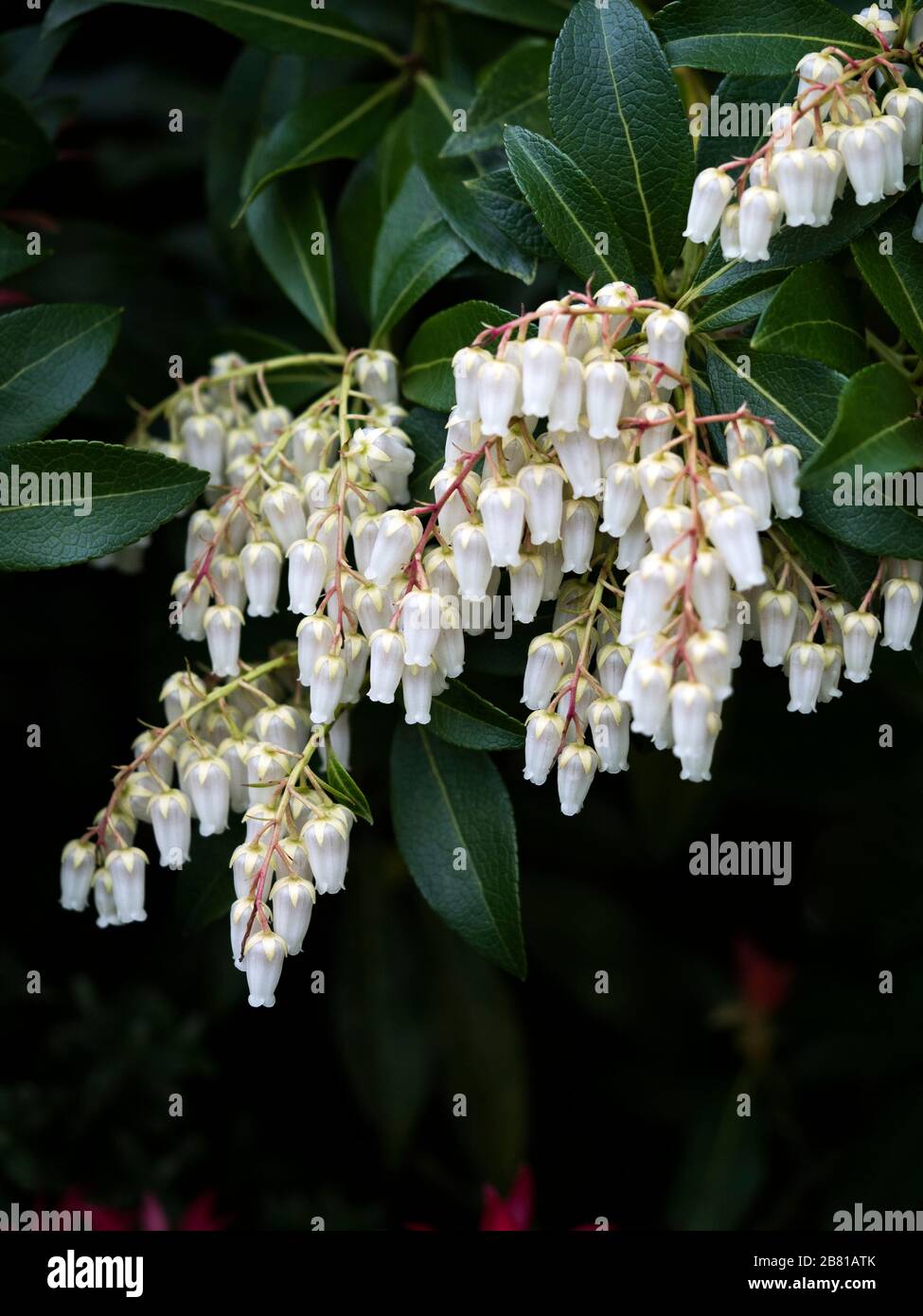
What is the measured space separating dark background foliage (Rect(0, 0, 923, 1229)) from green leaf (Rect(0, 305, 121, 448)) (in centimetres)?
38

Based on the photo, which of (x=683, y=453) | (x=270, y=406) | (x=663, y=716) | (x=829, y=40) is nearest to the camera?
(x=663, y=716)

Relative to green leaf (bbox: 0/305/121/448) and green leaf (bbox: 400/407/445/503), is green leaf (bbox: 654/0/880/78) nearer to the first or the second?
green leaf (bbox: 400/407/445/503)

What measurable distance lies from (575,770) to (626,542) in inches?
8.1

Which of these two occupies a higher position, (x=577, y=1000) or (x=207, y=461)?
(x=207, y=461)

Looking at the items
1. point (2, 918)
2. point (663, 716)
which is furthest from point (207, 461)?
point (2, 918)

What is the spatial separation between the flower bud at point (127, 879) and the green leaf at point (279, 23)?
95 centimetres

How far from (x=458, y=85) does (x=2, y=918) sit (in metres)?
Result: 1.45

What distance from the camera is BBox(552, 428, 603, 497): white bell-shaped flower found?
3.48 ft

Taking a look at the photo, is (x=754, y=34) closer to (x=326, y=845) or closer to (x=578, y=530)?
(x=578, y=530)

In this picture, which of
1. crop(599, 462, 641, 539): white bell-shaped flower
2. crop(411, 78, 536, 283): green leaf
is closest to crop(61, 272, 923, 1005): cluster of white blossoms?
crop(599, 462, 641, 539): white bell-shaped flower

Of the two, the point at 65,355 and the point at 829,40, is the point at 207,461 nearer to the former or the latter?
the point at 65,355

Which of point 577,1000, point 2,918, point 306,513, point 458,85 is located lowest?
point 577,1000

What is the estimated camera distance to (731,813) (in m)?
2.40

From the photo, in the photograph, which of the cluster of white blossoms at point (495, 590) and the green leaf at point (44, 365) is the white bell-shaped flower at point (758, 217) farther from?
the green leaf at point (44, 365)
